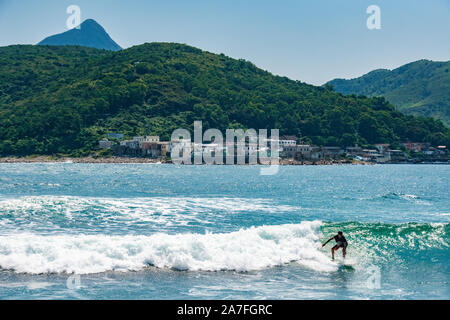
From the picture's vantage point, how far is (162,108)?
500ft

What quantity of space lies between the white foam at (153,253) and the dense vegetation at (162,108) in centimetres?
11339

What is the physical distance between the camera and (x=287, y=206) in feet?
118

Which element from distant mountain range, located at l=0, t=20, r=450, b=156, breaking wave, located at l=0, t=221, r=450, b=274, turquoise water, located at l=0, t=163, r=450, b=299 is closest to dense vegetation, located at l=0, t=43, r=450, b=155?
distant mountain range, located at l=0, t=20, r=450, b=156

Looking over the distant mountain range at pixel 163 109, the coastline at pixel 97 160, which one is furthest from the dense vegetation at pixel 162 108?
the coastline at pixel 97 160

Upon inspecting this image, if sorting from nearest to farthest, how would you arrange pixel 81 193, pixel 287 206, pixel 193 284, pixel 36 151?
pixel 193 284
pixel 287 206
pixel 81 193
pixel 36 151

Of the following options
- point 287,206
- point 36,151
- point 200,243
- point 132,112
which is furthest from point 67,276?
point 132,112

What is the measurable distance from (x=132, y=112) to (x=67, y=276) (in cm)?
13926

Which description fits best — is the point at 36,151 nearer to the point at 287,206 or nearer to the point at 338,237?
the point at 287,206

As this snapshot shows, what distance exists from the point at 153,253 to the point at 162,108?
136431mm

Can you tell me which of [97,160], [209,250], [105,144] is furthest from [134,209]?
[105,144]

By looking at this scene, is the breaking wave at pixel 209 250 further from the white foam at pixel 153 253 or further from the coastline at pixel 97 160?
the coastline at pixel 97 160

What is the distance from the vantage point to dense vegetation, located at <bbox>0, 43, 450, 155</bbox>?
13712 cm

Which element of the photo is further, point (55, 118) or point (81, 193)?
point (55, 118)

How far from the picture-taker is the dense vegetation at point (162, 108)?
13712 cm
